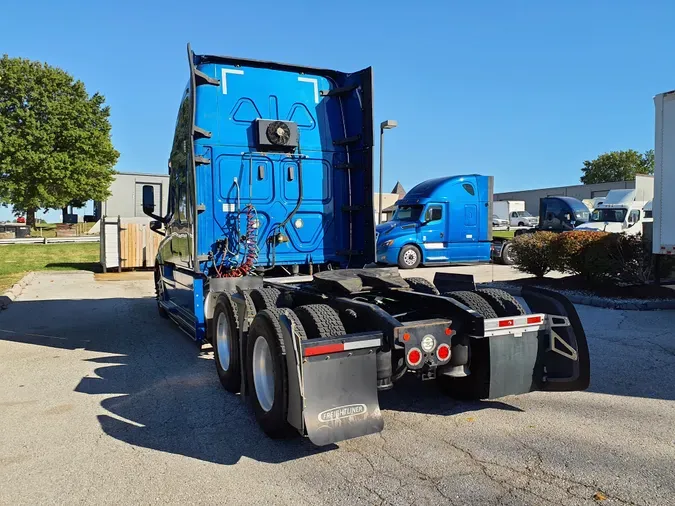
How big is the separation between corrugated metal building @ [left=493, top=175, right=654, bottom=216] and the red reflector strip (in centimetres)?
2659

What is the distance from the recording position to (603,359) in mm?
6238

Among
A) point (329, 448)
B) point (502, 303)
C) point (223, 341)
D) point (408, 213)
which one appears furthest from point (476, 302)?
point (408, 213)

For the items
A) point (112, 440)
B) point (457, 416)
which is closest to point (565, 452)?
point (457, 416)

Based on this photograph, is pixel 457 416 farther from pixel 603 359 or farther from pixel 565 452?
pixel 603 359

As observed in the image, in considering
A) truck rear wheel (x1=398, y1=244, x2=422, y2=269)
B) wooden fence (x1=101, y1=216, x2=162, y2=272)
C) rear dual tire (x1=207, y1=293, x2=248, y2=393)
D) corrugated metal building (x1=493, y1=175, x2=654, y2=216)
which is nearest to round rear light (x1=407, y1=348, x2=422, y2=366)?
rear dual tire (x1=207, y1=293, x2=248, y2=393)

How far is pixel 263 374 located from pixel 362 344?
1.01 m

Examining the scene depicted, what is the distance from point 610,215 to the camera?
24.9m

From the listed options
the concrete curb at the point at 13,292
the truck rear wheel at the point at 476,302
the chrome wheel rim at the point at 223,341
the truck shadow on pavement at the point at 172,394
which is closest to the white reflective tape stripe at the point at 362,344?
the truck shadow on pavement at the point at 172,394

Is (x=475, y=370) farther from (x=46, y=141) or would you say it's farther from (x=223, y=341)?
(x=46, y=141)

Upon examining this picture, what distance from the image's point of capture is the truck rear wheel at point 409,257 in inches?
719

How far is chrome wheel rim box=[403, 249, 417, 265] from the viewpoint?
Result: 1828cm

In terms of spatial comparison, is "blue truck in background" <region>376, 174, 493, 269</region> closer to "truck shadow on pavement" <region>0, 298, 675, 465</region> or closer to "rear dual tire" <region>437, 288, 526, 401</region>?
"truck shadow on pavement" <region>0, 298, 675, 465</region>

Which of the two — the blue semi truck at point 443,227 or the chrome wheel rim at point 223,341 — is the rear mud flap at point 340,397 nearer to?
the chrome wheel rim at point 223,341

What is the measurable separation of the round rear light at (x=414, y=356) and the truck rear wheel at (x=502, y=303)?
0.98 m
